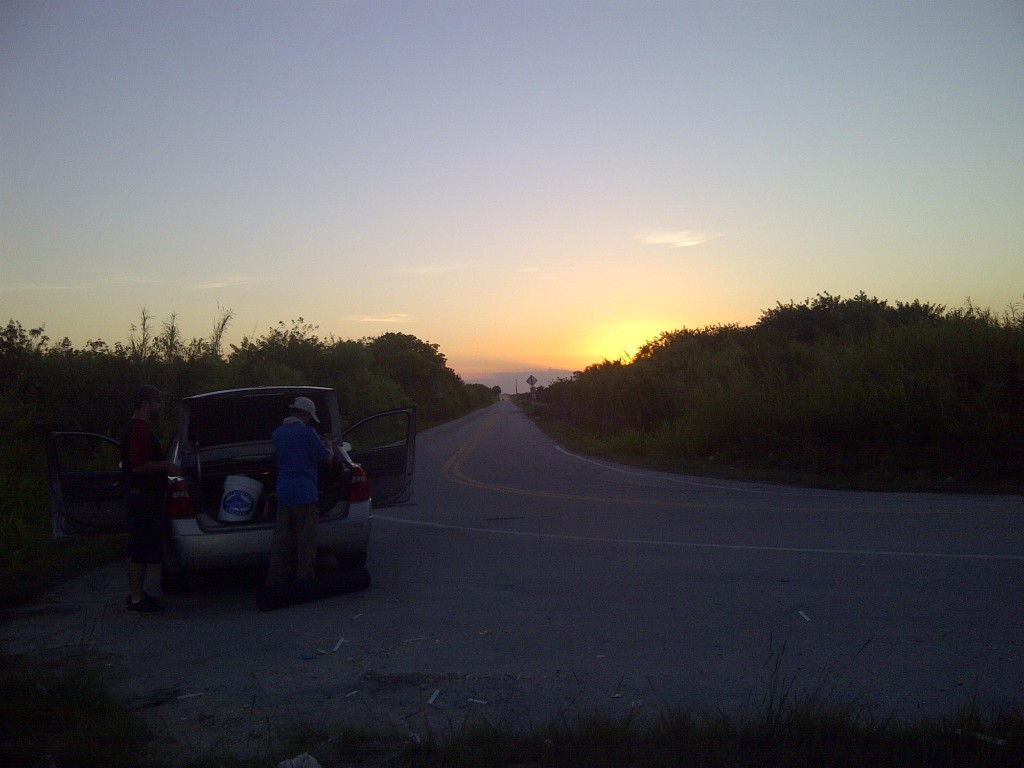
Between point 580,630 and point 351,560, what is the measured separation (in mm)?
3100

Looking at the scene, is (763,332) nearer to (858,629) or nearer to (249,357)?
(249,357)

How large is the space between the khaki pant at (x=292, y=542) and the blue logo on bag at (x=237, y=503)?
1.91ft

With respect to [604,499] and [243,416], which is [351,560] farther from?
[604,499]

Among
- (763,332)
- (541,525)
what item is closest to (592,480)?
(541,525)

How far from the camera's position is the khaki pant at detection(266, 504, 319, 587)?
7.98 m

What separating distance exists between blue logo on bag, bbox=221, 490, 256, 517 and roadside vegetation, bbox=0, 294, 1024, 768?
6.98 ft

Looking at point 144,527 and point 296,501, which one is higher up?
point 296,501

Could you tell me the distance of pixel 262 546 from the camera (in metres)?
8.28

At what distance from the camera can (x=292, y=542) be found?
26.5ft

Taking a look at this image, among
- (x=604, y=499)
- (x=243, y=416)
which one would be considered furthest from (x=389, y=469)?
(x=604, y=499)

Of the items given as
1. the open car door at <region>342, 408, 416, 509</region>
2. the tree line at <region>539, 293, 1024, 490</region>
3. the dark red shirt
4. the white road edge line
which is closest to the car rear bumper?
the dark red shirt

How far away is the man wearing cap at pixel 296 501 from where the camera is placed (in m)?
7.96

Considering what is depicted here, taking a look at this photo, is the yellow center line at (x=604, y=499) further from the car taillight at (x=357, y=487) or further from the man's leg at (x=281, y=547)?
the man's leg at (x=281, y=547)

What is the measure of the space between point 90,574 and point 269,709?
560 cm
